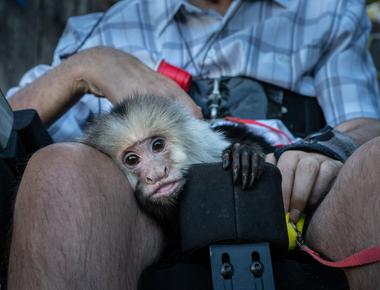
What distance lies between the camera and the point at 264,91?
2.36 m

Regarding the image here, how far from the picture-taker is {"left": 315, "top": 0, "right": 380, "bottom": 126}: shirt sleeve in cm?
240

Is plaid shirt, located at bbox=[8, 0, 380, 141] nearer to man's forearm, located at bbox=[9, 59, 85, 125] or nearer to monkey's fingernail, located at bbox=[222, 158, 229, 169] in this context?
man's forearm, located at bbox=[9, 59, 85, 125]

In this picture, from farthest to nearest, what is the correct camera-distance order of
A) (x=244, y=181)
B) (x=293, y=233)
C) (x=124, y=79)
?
(x=124, y=79), (x=293, y=233), (x=244, y=181)

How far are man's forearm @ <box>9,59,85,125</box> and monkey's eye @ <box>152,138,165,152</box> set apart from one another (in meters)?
0.46

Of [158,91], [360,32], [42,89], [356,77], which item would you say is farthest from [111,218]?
[360,32]

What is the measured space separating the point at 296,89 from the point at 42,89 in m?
0.98

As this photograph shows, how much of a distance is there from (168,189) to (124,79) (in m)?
0.59

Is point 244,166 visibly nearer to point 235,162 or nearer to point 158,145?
point 235,162

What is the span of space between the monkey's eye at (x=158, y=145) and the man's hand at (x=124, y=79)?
0.21m

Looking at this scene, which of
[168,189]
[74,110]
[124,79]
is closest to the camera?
[168,189]

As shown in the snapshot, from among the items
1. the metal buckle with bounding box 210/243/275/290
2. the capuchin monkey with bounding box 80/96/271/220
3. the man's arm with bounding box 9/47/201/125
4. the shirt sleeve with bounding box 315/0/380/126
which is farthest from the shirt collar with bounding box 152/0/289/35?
the metal buckle with bounding box 210/243/275/290

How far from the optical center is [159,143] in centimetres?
189

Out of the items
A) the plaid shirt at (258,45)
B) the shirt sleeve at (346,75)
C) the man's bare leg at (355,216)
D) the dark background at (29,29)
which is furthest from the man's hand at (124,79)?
the dark background at (29,29)

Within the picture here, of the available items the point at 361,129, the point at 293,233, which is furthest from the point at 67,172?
the point at 361,129
